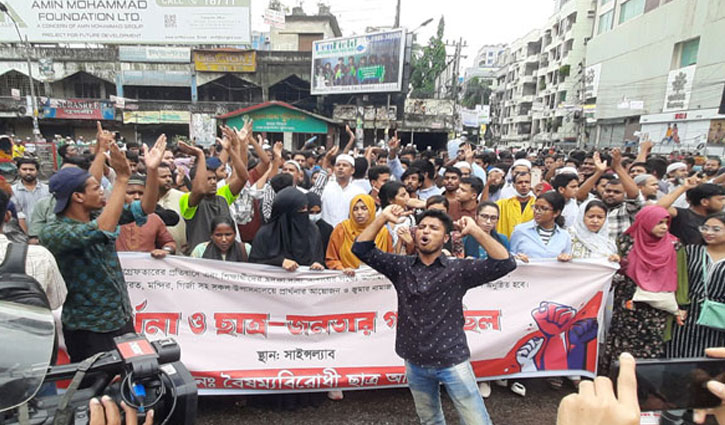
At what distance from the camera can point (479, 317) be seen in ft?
10.7

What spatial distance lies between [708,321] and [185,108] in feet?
86.6

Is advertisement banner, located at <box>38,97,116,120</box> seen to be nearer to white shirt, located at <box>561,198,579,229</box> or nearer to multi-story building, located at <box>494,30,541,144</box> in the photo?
white shirt, located at <box>561,198,579,229</box>

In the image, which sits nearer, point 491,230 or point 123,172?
point 123,172

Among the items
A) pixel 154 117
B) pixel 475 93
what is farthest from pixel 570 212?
pixel 475 93

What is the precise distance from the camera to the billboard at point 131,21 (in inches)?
866

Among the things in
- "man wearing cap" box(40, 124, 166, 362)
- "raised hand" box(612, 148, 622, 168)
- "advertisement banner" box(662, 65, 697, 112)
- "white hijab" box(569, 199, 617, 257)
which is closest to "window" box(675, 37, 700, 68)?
"advertisement banner" box(662, 65, 697, 112)

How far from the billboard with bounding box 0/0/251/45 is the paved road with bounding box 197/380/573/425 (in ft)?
74.6

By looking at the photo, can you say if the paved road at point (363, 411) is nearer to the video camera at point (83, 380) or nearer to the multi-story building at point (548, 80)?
the video camera at point (83, 380)

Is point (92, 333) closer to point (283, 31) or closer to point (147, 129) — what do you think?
point (147, 129)

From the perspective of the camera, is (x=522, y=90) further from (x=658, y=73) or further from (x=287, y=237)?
(x=287, y=237)

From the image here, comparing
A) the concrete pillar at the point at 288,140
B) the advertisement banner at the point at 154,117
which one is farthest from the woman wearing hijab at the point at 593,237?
the advertisement banner at the point at 154,117

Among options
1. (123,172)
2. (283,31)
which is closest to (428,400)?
(123,172)

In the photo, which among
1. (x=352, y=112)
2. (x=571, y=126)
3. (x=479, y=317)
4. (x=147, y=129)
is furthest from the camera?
(x=571, y=126)

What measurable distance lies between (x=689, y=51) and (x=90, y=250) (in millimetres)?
35115
